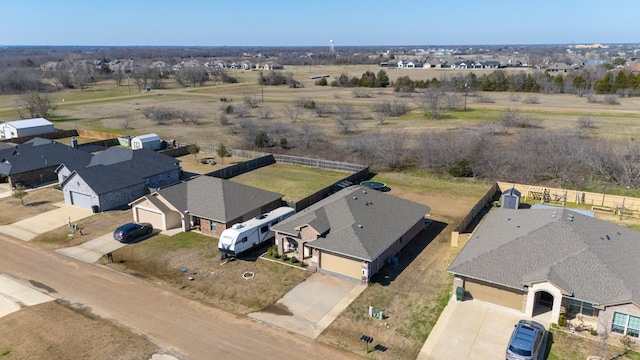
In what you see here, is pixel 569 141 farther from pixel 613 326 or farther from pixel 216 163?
pixel 216 163

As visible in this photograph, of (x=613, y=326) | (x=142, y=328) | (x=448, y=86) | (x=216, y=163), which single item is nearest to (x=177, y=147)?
(x=216, y=163)

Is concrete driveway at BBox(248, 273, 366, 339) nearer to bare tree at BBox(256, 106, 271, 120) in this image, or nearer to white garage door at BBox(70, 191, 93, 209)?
white garage door at BBox(70, 191, 93, 209)

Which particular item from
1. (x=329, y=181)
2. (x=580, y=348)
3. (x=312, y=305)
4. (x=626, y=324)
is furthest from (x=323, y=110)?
(x=580, y=348)

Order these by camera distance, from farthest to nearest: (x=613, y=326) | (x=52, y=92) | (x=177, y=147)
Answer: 1. (x=52, y=92)
2. (x=177, y=147)
3. (x=613, y=326)

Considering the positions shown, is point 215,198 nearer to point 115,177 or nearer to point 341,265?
point 115,177

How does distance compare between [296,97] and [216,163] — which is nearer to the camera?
[216,163]

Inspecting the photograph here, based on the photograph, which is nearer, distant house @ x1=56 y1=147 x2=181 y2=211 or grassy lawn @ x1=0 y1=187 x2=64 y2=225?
grassy lawn @ x1=0 y1=187 x2=64 y2=225

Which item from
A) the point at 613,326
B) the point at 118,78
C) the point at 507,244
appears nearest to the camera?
the point at 613,326

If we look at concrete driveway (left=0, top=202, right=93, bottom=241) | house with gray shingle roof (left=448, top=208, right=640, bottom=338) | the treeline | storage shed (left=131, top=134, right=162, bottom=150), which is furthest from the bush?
the treeline
